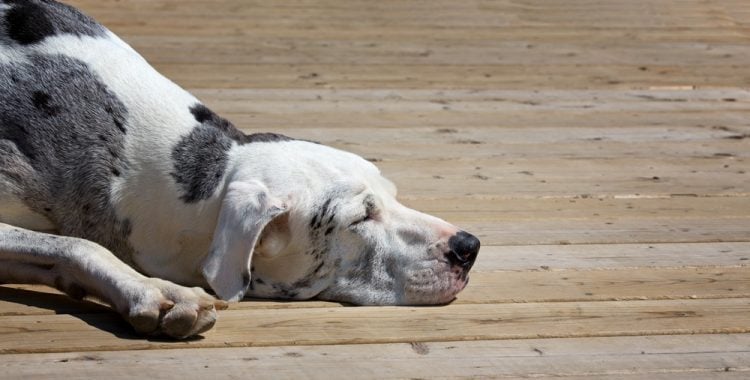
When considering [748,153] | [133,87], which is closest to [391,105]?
[748,153]

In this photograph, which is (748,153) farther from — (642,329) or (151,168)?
(151,168)

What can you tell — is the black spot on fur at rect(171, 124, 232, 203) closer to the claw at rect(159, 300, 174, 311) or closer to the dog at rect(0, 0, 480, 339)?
the dog at rect(0, 0, 480, 339)

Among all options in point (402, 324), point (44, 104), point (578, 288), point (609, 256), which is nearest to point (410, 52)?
point (609, 256)

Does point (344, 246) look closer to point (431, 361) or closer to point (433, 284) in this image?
point (433, 284)

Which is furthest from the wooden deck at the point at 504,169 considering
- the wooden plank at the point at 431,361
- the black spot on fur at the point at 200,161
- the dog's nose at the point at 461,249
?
the black spot on fur at the point at 200,161

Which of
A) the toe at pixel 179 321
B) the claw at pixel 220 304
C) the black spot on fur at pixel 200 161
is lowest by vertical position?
the claw at pixel 220 304

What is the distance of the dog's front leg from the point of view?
3137 mm

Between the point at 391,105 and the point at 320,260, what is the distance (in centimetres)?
275

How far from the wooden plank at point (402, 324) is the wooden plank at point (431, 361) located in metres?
0.05

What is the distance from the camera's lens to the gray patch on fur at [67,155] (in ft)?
11.8

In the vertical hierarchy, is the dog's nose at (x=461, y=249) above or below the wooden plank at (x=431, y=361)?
above

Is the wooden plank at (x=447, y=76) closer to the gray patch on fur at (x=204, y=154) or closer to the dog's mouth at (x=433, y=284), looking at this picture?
the gray patch on fur at (x=204, y=154)

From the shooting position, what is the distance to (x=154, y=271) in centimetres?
357

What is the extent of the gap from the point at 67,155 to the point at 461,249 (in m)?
1.16
